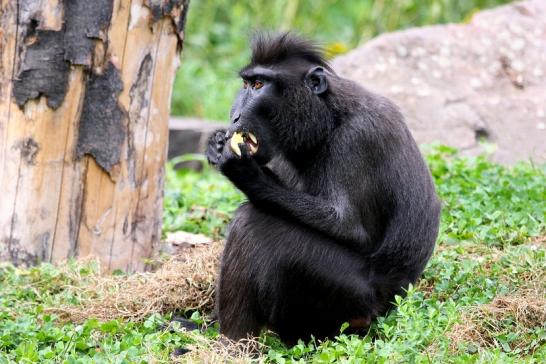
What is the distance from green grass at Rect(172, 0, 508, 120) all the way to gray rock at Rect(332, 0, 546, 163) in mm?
3723

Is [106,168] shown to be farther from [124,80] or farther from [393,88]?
[393,88]

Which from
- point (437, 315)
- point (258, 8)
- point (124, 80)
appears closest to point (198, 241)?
point (124, 80)

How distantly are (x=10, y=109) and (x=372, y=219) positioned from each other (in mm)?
2623

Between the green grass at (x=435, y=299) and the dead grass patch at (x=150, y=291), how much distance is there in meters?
0.11

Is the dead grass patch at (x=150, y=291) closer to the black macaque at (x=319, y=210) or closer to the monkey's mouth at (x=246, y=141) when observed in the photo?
the black macaque at (x=319, y=210)

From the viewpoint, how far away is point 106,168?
6.30 m

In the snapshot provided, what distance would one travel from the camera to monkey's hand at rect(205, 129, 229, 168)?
550 cm

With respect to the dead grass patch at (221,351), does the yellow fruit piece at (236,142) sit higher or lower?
higher

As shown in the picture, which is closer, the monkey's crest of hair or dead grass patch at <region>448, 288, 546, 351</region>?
dead grass patch at <region>448, 288, 546, 351</region>

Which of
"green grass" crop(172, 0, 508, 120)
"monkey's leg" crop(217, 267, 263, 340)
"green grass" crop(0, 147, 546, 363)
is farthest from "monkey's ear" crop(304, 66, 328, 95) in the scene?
"green grass" crop(172, 0, 508, 120)

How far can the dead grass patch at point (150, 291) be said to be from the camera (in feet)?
19.1

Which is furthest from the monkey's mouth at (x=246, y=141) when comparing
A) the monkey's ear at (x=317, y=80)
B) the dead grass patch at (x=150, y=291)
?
the dead grass patch at (x=150, y=291)

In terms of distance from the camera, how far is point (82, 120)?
622 centimetres

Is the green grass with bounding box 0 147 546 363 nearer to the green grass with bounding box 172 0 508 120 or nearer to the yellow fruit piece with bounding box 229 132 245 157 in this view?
the yellow fruit piece with bounding box 229 132 245 157
